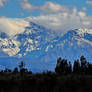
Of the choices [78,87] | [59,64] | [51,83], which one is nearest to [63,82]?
[51,83]

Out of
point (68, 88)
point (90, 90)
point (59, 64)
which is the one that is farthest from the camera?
point (59, 64)

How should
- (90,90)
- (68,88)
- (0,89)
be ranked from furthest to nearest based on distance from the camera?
A: 1. (0,89)
2. (68,88)
3. (90,90)

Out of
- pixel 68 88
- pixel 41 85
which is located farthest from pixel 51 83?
pixel 68 88

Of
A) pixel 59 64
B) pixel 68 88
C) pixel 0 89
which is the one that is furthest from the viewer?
pixel 59 64

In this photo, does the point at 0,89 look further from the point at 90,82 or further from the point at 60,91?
the point at 90,82

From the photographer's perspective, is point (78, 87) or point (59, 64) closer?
point (78, 87)

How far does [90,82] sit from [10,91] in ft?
15.4

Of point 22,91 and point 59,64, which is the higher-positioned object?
point 59,64

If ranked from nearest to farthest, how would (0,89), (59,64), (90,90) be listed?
(90,90), (0,89), (59,64)

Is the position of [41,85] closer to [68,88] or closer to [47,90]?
[47,90]

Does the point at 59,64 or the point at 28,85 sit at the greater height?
the point at 59,64

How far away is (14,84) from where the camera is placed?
17703 millimetres

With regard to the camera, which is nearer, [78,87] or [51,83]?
[78,87]

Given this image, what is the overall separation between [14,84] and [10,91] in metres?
1.92
